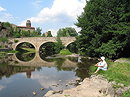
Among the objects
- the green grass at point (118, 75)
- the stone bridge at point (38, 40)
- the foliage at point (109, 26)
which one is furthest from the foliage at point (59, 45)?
the green grass at point (118, 75)

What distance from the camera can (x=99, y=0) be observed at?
28.4m

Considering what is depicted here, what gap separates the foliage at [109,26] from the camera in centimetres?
2294

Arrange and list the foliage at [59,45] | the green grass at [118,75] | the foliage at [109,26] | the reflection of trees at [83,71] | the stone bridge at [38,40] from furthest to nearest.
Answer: the stone bridge at [38,40], the foliage at [59,45], the foliage at [109,26], the reflection of trees at [83,71], the green grass at [118,75]

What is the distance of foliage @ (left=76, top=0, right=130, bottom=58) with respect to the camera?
2294 cm

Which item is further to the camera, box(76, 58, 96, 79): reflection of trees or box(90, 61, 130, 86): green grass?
box(76, 58, 96, 79): reflection of trees

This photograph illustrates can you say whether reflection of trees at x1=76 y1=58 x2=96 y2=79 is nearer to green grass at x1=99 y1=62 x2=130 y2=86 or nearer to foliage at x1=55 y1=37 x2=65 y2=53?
green grass at x1=99 y1=62 x2=130 y2=86

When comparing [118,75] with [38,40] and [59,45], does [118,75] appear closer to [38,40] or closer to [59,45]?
[59,45]

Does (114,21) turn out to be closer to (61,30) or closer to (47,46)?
(47,46)

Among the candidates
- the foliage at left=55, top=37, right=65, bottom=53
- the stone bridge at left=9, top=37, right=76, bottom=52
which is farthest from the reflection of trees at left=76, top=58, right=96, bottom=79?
the stone bridge at left=9, top=37, right=76, bottom=52

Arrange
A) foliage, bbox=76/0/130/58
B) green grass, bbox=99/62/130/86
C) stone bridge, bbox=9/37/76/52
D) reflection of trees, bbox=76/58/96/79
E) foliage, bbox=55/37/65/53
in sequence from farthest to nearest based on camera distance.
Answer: stone bridge, bbox=9/37/76/52 → foliage, bbox=55/37/65/53 → foliage, bbox=76/0/130/58 → reflection of trees, bbox=76/58/96/79 → green grass, bbox=99/62/130/86

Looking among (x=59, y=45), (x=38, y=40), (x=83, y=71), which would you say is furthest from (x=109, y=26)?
(x=38, y=40)

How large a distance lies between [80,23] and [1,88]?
23.7m

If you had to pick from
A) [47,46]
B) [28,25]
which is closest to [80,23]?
[47,46]

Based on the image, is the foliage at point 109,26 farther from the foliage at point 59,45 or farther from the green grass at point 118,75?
the foliage at point 59,45
